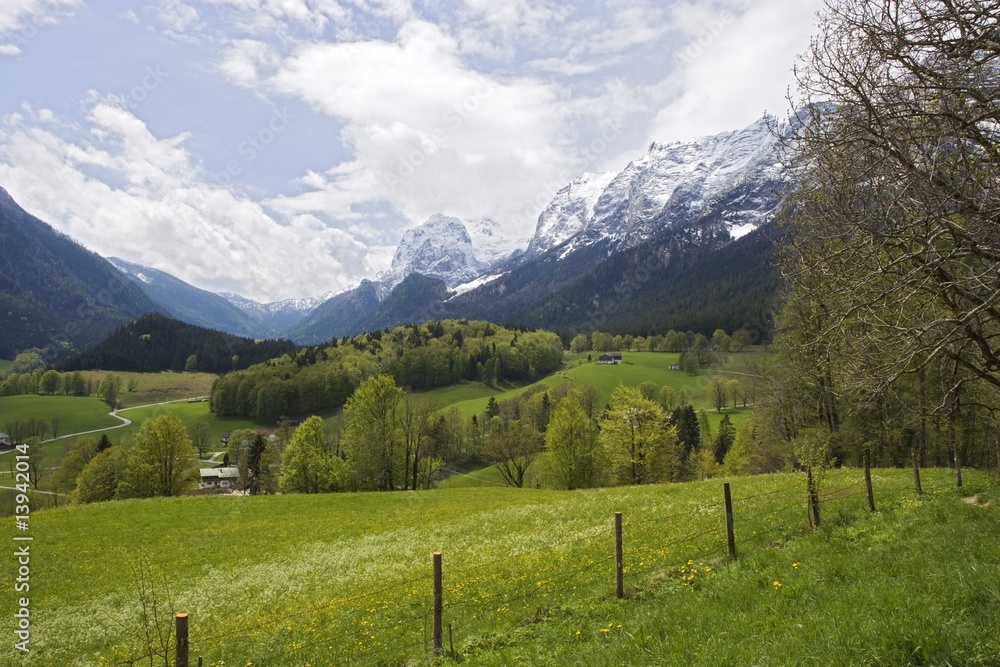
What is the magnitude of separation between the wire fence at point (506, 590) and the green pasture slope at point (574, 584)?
0.32 ft

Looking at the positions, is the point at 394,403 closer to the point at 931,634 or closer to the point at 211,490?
the point at 931,634

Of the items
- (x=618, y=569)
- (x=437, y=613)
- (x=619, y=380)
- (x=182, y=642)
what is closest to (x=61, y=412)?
(x=619, y=380)

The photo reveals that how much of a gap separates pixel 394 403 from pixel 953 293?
55.9m

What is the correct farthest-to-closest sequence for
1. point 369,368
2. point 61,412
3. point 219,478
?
point 369,368, point 61,412, point 219,478

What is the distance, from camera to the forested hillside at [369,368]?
6024 inches

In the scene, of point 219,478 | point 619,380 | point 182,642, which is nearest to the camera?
point 182,642

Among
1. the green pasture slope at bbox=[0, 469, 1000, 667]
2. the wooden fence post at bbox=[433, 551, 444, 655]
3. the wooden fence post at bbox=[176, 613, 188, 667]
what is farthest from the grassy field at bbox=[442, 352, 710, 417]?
the wooden fence post at bbox=[176, 613, 188, 667]

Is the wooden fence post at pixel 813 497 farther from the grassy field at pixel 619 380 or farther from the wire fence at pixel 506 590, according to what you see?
the grassy field at pixel 619 380

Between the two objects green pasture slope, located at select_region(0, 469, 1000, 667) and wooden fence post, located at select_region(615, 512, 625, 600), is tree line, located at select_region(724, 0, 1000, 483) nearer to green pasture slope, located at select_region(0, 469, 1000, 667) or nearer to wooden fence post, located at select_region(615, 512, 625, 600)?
green pasture slope, located at select_region(0, 469, 1000, 667)

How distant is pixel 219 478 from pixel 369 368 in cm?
5721

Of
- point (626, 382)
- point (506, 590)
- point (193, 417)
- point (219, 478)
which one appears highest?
point (626, 382)

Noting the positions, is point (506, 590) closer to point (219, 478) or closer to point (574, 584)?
point (574, 584)

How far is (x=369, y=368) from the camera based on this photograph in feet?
522

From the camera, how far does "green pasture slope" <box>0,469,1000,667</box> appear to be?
749cm
